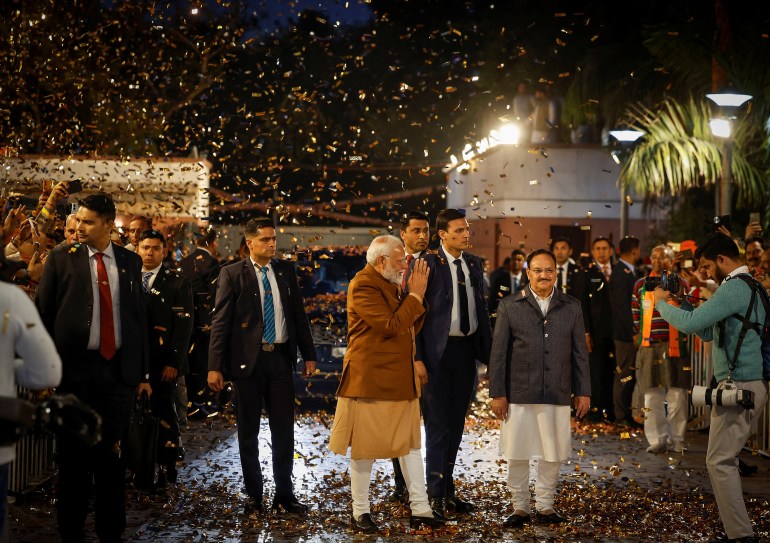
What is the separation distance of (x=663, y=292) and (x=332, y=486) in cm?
352

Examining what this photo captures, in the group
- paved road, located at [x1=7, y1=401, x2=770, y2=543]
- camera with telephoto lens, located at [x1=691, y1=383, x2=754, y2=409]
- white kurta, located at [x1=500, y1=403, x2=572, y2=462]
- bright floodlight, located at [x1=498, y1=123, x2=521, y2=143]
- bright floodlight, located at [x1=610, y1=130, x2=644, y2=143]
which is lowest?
paved road, located at [x1=7, y1=401, x2=770, y2=543]

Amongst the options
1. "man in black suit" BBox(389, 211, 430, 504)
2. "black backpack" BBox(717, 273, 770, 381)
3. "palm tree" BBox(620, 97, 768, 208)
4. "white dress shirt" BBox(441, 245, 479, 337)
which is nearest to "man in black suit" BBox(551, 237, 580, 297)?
"man in black suit" BBox(389, 211, 430, 504)

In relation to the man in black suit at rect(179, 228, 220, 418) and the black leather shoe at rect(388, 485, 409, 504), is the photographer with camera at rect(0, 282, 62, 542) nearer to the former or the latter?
the black leather shoe at rect(388, 485, 409, 504)

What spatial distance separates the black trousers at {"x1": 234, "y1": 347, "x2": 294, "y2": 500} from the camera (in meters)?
8.87

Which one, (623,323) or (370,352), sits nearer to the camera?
(370,352)

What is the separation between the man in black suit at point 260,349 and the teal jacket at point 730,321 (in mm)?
3072

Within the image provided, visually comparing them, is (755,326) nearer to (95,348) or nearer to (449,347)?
(449,347)

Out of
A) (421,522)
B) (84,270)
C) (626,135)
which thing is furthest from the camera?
(626,135)

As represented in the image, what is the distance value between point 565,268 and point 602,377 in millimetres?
1606

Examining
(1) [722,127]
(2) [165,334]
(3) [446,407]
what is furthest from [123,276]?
(1) [722,127]

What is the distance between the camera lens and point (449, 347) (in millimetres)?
8922

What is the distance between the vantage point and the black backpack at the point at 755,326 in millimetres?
7727

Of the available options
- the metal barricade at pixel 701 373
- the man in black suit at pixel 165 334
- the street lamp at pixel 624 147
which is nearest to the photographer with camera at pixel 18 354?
the man in black suit at pixel 165 334

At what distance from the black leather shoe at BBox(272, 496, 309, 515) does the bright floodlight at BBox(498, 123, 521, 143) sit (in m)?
22.6
